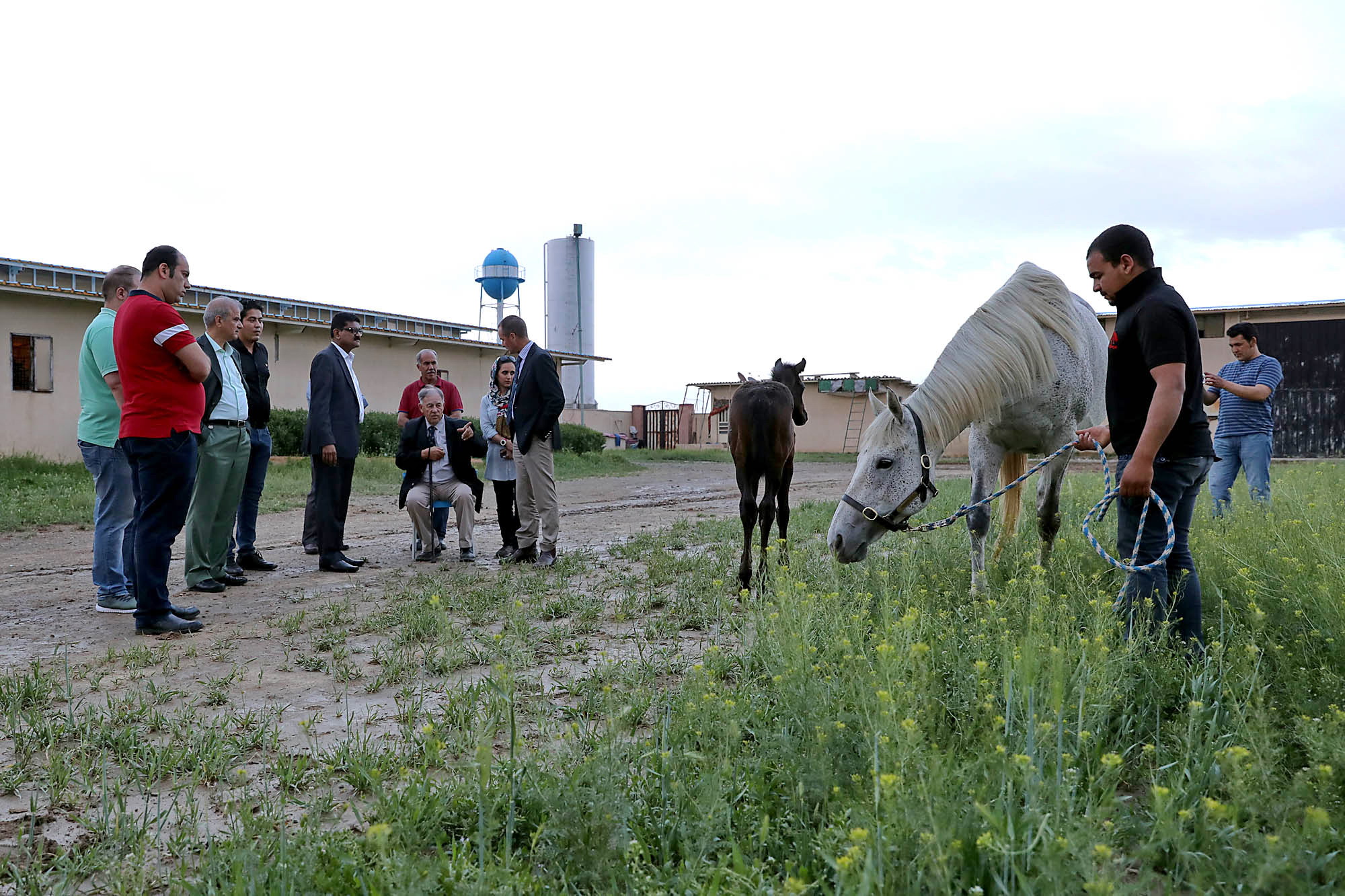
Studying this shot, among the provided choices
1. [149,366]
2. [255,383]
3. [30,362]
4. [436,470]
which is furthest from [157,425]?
[30,362]

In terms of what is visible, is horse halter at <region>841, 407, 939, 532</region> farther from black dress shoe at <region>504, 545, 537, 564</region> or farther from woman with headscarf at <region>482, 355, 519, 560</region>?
woman with headscarf at <region>482, 355, 519, 560</region>

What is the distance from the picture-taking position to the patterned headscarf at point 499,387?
25.0 ft

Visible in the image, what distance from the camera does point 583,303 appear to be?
39.2 meters

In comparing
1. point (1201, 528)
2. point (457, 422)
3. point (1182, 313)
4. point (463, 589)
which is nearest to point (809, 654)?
point (1182, 313)

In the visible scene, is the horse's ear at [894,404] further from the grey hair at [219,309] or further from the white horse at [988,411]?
the grey hair at [219,309]

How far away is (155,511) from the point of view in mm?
4652

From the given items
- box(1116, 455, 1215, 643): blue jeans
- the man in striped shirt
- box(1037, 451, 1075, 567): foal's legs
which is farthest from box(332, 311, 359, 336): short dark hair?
the man in striped shirt

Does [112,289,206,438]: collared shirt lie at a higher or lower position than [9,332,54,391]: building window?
lower

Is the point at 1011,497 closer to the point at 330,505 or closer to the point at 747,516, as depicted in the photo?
the point at 747,516

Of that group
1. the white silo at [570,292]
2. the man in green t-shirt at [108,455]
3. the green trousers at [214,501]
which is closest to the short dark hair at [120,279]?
the man in green t-shirt at [108,455]

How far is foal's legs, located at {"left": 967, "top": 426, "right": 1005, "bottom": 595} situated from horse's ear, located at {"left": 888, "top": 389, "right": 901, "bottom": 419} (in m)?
0.60

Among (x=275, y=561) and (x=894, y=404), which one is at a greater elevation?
(x=894, y=404)

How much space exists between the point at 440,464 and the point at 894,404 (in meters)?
4.56

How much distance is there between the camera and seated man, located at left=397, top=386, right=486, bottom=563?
7414 millimetres
